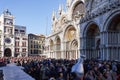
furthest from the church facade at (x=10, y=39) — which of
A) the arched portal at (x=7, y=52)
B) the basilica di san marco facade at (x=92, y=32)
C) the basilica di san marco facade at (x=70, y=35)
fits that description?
the basilica di san marco facade at (x=70, y=35)

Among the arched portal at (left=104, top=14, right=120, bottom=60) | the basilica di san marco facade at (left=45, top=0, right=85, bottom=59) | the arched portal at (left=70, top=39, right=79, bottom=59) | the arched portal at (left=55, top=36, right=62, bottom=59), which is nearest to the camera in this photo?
the arched portal at (left=104, top=14, right=120, bottom=60)

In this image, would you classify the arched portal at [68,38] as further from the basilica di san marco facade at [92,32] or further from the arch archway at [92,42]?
the arch archway at [92,42]

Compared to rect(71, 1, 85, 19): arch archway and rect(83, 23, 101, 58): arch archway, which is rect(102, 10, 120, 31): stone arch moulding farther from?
rect(71, 1, 85, 19): arch archway

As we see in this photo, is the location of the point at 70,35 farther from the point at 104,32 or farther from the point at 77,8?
the point at 104,32

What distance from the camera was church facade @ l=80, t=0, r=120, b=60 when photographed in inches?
1217

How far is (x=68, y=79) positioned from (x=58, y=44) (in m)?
42.6

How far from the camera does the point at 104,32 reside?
32062 mm

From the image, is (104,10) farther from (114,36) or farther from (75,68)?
(75,68)

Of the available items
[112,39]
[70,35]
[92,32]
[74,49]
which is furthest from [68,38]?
[112,39]

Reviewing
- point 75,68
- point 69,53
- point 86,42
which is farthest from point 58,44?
point 75,68

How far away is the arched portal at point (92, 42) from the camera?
3831 cm

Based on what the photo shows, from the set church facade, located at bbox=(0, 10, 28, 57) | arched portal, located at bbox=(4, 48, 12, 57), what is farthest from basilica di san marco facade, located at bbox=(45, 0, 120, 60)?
arched portal, located at bbox=(4, 48, 12, 57)

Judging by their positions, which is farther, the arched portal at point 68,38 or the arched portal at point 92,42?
the arched portal at point 68,38

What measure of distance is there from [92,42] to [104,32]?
304 inches
